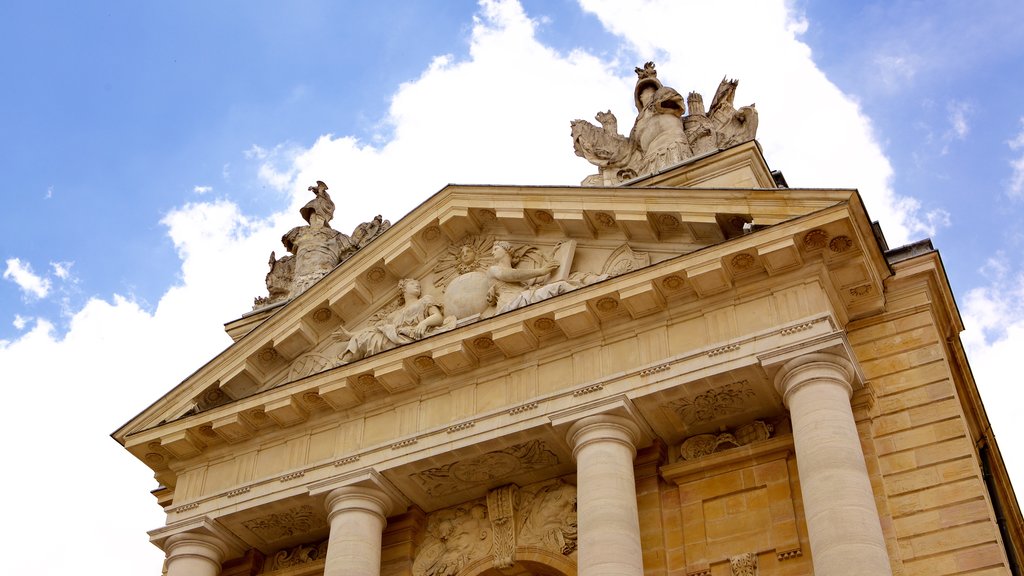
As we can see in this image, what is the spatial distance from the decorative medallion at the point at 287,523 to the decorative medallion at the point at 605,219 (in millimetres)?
6916

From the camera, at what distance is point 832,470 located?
1689 centimetres

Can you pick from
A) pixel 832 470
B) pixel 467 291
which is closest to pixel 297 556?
pixel 467 291

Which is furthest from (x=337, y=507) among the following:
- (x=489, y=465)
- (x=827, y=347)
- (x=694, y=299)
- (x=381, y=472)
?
(x=827, y=347)

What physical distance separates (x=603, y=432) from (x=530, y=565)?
2.82 metres

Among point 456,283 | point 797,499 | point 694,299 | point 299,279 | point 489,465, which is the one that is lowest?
point 797,499

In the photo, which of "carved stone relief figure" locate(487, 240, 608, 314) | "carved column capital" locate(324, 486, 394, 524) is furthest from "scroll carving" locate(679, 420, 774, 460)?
"carved column capital" locate(324, 486, 394, 524)

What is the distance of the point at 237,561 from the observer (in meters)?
23.3

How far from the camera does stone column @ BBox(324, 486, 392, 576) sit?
20.3 meters

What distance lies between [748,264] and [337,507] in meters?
7.70

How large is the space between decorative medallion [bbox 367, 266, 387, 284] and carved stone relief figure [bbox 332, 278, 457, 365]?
15.5 inches

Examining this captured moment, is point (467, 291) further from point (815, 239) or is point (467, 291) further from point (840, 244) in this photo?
point (840, 244)

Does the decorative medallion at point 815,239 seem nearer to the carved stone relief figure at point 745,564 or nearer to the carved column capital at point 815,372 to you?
the carved column capital at point 815,372

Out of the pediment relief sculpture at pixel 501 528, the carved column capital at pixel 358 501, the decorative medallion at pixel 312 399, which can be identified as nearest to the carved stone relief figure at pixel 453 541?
the pediment relief sculpture at pixel 501 528

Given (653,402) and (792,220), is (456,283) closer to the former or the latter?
(653,402)
